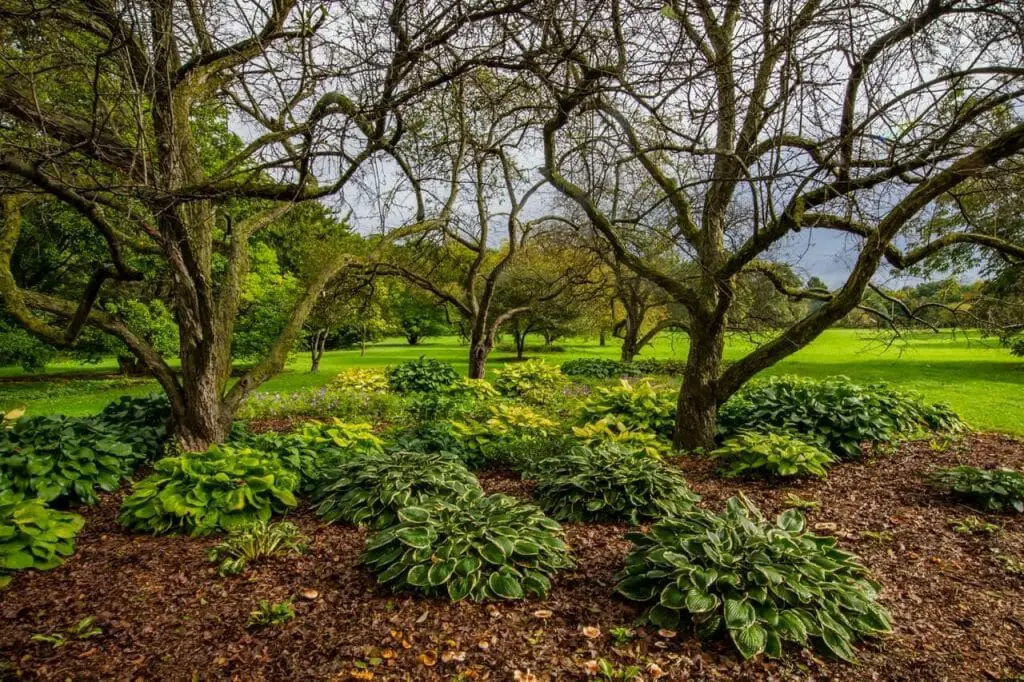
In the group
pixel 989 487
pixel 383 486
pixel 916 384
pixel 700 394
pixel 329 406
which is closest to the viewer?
pixel 383 486

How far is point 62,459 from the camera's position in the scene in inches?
173

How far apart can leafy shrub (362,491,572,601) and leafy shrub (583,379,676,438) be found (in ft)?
11.7

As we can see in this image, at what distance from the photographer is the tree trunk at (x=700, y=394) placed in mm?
5926

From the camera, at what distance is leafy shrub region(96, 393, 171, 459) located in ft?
17.7

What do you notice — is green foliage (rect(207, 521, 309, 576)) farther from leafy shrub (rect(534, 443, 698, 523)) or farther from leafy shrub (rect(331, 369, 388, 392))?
leafy shrub (rect(331, 369, 388, 392))

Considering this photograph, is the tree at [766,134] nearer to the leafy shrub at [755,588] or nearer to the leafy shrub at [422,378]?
the leafy shrub at [755,588]

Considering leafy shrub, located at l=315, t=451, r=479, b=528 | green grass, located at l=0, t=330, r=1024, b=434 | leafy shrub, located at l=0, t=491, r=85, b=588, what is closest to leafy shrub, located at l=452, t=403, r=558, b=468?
leafy shrub, located at l=315, t=451, r=479, b=528

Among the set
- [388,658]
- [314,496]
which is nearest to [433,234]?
[314,496]

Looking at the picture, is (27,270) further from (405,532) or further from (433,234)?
(405,532)

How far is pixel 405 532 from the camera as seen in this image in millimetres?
3215

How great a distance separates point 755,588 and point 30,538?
14.6 feet

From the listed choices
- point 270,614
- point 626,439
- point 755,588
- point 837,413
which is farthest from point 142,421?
point 837,413

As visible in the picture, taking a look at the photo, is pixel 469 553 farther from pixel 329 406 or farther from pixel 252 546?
pixel 329 406

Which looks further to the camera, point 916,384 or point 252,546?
point 916,384
